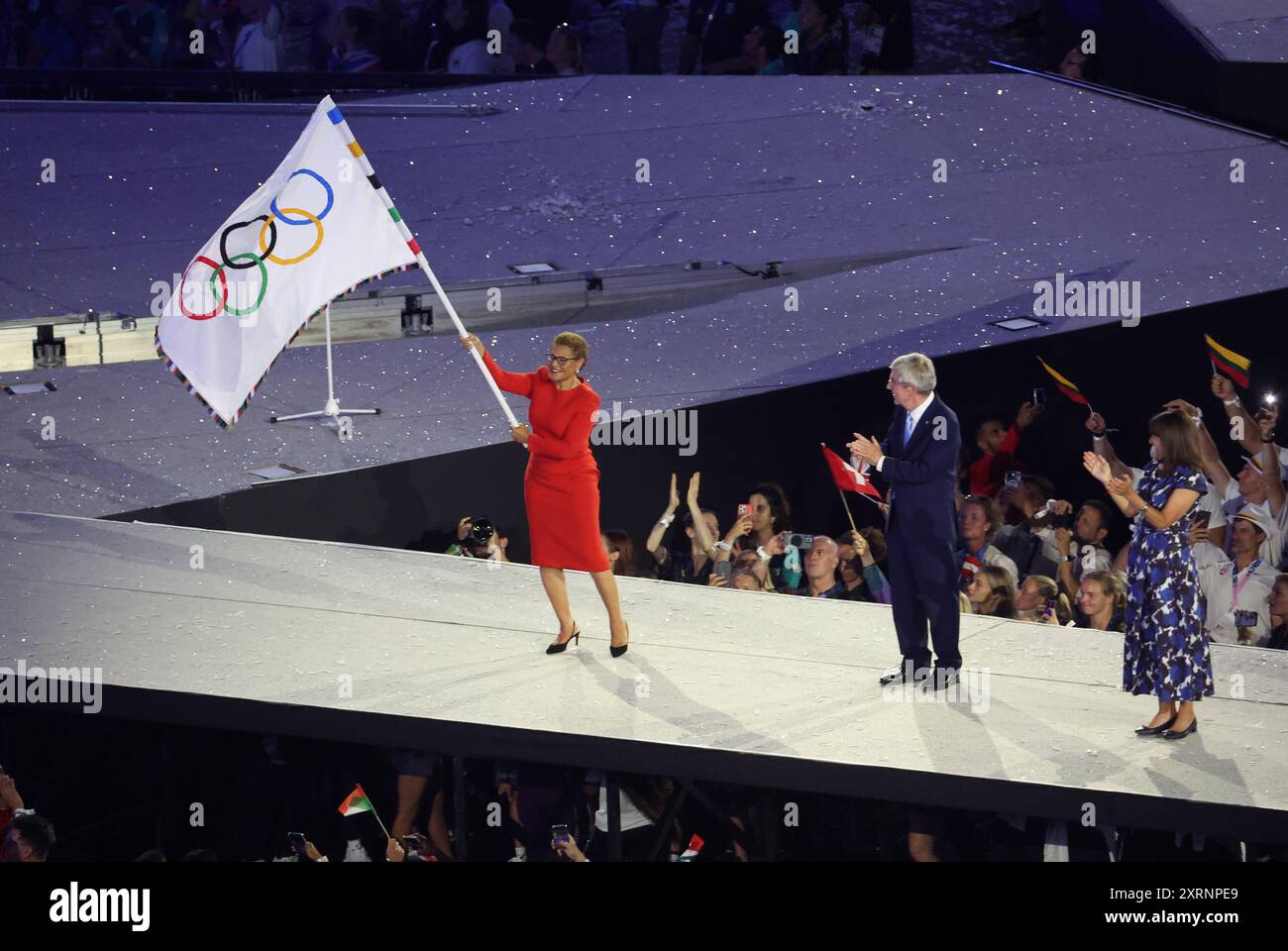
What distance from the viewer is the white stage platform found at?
6.11 metres

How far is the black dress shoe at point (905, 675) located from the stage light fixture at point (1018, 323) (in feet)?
11.7

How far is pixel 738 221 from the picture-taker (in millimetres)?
12297

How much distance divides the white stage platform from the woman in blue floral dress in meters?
0.23

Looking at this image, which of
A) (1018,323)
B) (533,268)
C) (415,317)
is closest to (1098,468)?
(1018,323)

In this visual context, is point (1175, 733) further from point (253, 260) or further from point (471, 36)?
point (471, 36)

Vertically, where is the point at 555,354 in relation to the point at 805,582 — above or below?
above

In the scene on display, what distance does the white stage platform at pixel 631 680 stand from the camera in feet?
20.0

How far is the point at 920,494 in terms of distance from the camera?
21.3 ft

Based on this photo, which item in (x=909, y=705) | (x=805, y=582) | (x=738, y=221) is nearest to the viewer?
(x=909, y=705)

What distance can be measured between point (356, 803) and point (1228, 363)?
5.00 metres
